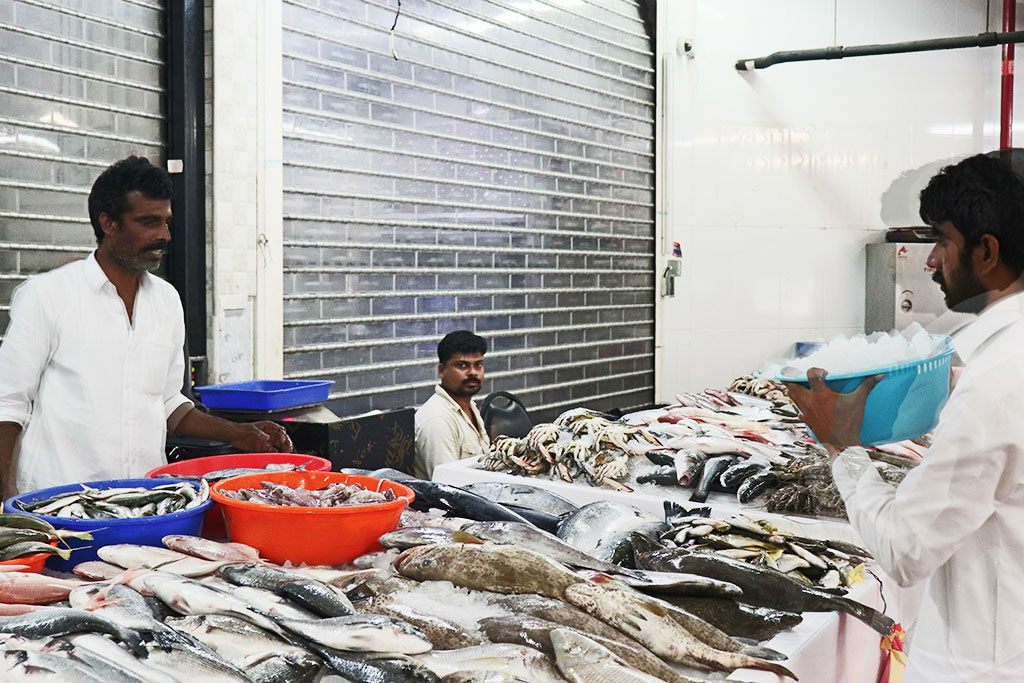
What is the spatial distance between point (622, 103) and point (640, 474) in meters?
6.34

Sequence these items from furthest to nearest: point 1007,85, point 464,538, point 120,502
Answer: point 1007,85 < point 120,502 < point 464,538

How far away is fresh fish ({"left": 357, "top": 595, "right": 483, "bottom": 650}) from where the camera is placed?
196 cm

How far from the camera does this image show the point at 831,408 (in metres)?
2.11

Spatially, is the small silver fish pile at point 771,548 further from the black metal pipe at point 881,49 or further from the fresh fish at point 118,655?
the black metal pipe at point 881,49

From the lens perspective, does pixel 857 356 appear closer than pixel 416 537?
Yes

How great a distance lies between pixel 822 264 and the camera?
10.6 metres

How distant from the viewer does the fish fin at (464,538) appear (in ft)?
7.88

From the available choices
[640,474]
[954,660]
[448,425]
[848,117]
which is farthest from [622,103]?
[954,660]

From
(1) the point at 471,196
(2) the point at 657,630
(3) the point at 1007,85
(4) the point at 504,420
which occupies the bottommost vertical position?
(4) the point at 504,420

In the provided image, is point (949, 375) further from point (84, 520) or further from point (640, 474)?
point (84, 520)

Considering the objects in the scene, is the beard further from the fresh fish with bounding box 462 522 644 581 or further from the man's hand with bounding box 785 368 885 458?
the man's hand with bounding box 785 368 885 458

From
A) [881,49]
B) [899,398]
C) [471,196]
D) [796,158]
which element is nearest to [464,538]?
[899,398]

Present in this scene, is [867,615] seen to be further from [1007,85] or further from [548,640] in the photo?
[1007,85]

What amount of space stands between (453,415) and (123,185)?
2205 mm
